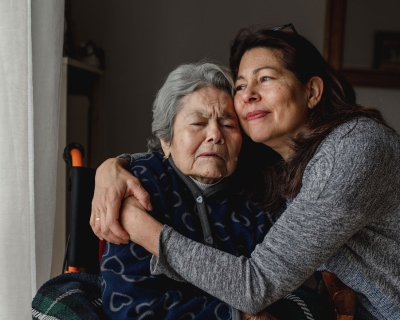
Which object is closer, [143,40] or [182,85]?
[182,85]

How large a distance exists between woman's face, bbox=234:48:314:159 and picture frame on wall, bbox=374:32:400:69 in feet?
6.85

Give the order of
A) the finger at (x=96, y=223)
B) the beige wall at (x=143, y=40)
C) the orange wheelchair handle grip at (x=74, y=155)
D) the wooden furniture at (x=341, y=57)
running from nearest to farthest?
the finger at (x=96, y=223) → the orange wheelchair handle grip at (x=74, y=155) → the beige wall at (x=143, y=40) → the wooden furniture at (x=341, y=57)

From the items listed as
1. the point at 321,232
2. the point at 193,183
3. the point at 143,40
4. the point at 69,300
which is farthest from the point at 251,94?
the point at 143,40

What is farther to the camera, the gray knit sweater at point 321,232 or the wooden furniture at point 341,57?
the wooden furniture at point 341,57

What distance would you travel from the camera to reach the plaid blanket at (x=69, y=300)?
1236 millimetres

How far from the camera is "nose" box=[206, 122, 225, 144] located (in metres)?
1.37

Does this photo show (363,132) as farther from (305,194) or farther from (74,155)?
(74,155)

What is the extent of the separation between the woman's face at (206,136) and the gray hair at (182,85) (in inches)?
0.7

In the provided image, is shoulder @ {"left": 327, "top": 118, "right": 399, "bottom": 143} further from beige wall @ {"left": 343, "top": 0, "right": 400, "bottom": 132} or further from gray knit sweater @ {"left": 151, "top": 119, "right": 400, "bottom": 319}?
beige wall @ {"left": 343, "top": 0, "right": 400, "bottom": 132}

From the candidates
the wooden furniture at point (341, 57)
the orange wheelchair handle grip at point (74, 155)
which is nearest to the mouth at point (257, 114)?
the orange wheelchair handle grip at point (74, 155)

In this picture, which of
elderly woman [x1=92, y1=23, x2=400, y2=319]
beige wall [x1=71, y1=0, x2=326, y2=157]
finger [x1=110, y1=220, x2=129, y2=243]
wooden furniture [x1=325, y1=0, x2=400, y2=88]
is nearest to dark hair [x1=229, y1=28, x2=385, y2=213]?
elderly woman [x1=92, y1=23, x2=400, y2=319]

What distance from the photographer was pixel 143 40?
9.73ft

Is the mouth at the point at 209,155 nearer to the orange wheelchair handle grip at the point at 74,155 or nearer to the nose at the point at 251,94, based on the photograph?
the nose at the point at 251,94

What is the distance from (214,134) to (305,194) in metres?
0.37
